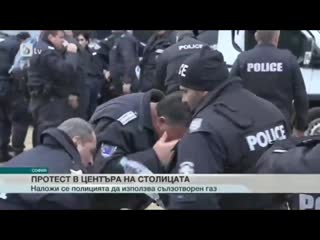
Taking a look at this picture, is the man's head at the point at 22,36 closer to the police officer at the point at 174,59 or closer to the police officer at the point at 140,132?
the police officer at the point at 140,132

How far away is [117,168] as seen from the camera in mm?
3768

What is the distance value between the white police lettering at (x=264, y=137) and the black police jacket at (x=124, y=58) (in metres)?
0.91

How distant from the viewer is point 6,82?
3994mm

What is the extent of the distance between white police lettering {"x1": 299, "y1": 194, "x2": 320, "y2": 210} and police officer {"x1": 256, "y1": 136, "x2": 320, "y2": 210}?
0.21 m

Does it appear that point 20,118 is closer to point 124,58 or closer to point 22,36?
point 22,36

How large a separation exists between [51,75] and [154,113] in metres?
0.67

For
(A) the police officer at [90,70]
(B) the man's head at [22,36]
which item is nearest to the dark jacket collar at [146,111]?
(A) the police officer at [90,70]

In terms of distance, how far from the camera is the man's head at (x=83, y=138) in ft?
12.1

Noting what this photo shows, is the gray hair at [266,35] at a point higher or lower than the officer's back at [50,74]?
higher

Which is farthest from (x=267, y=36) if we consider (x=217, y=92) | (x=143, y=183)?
(x=143, y=183)

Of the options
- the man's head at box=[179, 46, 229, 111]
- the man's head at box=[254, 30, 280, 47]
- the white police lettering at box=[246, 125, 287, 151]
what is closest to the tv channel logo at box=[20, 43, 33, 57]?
the man's head at box=[179, 46, 229, 111]

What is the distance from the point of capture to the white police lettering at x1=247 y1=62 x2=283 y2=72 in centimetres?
414
